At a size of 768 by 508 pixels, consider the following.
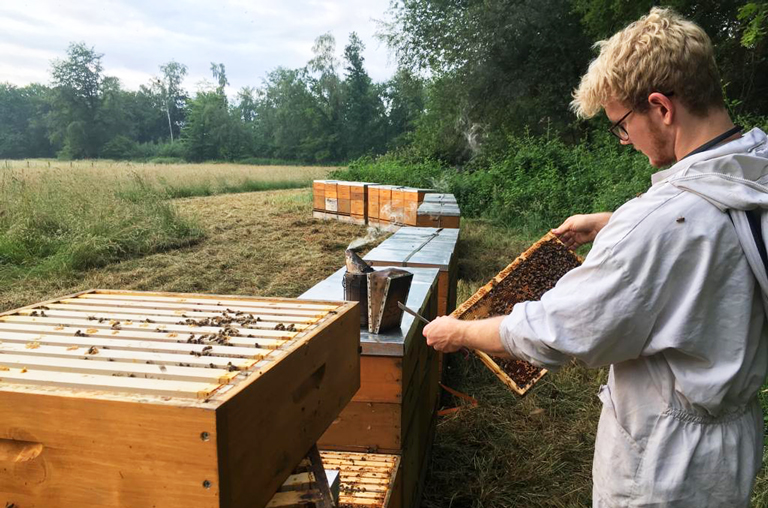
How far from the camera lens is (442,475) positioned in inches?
126

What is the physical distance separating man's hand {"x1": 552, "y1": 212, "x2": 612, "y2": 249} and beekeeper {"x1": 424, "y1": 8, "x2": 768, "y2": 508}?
70cm

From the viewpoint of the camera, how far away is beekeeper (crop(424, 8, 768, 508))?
120 centimetres

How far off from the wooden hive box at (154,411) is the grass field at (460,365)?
6.88 feet

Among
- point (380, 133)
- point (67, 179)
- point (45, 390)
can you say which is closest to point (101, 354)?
point (45, 390)

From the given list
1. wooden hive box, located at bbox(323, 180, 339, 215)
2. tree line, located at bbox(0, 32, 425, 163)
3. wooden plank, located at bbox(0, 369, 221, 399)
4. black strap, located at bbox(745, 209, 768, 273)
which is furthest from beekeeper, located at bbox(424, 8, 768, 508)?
tree line, located at bbox(0, 32, 425, 163)

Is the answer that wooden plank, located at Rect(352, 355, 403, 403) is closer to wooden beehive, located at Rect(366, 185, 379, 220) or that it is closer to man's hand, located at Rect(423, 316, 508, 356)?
man's hand, located at Rect(423, 316, 508, 356)

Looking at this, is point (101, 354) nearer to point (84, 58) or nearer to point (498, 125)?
point (498, 125)

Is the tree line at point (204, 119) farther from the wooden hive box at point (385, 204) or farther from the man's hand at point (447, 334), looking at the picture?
the man's hand at point (447, 334)

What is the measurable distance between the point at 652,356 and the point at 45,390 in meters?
1.43

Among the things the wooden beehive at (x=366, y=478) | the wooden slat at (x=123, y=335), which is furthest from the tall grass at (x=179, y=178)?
the wooden slat at (x=123, y=335)

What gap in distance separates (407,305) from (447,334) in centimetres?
94

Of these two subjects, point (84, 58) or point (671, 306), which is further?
point (84, 58)

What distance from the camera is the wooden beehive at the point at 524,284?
8.09ft

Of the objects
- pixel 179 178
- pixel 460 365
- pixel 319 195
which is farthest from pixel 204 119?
pixel 460 365
